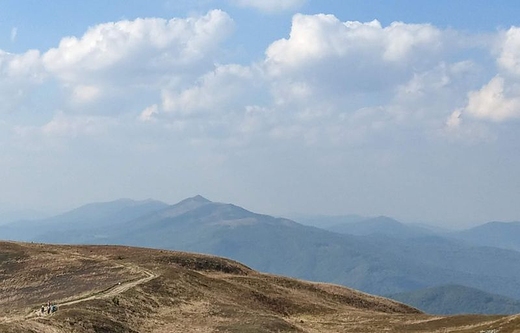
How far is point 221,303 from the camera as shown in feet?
240

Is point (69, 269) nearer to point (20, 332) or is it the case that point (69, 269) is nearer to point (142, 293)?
point (142, 293)

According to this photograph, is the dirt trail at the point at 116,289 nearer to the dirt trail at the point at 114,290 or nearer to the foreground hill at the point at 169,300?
the dirt trail at the point at 114,290

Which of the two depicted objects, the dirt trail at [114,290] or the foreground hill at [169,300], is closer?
the foreground hill at [169,300]

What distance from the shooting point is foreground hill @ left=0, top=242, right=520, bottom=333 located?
5859cm

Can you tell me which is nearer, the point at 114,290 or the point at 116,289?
the point at 114,290

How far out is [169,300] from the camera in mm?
71312

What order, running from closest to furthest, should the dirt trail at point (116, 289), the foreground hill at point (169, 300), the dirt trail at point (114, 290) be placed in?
1. the foreground hill at point (169, 300)
2. the dirt trail at point (114, 290)
3. the dirt trail at point (116, 289)

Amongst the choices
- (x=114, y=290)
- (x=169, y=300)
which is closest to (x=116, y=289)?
(x=114, y=290)

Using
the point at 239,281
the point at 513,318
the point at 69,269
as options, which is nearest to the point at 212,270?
the point at 239,281

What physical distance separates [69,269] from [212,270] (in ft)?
94.8

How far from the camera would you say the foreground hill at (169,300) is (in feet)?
192

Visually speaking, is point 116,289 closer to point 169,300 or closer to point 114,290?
point 114,290

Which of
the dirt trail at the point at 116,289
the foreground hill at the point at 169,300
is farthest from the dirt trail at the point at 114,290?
the foreground hill at the point at 169,300

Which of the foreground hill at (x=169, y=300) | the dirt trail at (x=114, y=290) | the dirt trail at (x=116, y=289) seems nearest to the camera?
the foreground hill at (x=169, y=300)
